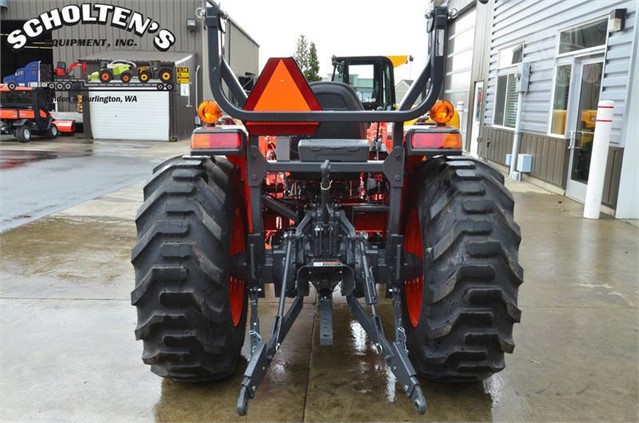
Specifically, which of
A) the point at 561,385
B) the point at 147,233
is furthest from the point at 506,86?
the point at 147,233

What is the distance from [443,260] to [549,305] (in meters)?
2.25

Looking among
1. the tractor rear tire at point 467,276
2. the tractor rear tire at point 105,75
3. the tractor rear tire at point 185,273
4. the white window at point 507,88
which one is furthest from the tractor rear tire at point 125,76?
the tractor rear tire at point 467,276

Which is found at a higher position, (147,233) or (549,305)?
(147,233)

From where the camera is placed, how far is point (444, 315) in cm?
275

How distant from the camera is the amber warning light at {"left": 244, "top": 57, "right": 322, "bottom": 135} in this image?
8.79ft

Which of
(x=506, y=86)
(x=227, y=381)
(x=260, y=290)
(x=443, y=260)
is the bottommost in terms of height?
(x=227, y=381)

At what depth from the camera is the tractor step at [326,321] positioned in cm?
271

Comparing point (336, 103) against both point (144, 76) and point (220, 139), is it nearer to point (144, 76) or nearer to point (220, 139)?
point (220, 139)

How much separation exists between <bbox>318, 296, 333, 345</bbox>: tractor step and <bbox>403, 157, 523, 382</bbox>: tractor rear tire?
0.48m

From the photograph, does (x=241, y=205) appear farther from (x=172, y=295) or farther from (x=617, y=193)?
(x=617, y=193)

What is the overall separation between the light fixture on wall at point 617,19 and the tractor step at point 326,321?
686 cm

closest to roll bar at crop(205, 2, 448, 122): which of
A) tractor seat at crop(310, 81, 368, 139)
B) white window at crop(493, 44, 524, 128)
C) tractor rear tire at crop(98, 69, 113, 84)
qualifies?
tractor seat at crop(310, 81, 368, 139)

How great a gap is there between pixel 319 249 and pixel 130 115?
21.2 m

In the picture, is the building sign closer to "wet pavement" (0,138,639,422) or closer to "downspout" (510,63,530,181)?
"downspout" (510,63,530,181)
